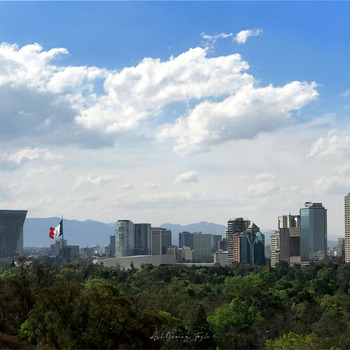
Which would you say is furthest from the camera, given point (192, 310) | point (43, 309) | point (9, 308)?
point (192, 310)

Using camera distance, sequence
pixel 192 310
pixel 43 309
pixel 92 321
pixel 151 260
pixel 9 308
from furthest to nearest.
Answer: pixel 151 260, pixel 192 310, pixel 9 308, pixel 43 309, pixel 92 321

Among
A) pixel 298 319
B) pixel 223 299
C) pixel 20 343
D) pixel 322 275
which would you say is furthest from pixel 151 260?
pixel 20 343

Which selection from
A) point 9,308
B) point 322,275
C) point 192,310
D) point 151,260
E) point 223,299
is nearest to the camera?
point 9,308

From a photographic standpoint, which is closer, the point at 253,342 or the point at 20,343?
the point at 20,343

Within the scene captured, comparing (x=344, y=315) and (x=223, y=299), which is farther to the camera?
(x=223, y=299)

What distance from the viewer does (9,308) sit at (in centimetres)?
4384

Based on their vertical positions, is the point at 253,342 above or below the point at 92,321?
below

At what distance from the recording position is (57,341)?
32875 millimetres

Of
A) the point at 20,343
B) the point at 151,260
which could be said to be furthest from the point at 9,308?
the point at 151,260

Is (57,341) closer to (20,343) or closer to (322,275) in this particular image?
(20,343)

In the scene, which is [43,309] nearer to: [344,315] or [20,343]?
[20,343]

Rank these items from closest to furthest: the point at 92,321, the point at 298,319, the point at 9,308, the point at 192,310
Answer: the point at 92,321 < the point at 9,308 < the point at 192,310 < the point at 298,319

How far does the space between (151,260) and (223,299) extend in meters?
116

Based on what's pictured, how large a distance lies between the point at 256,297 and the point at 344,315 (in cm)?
1300
